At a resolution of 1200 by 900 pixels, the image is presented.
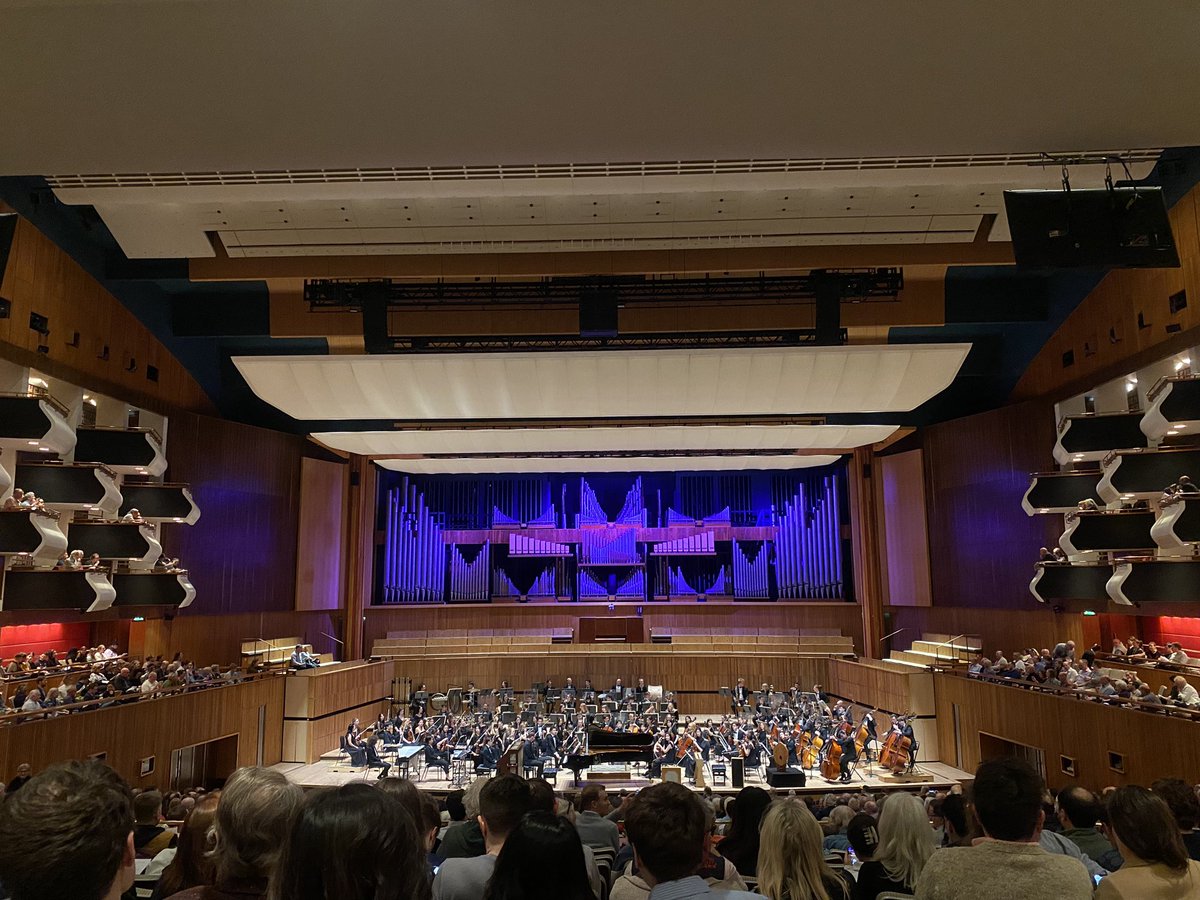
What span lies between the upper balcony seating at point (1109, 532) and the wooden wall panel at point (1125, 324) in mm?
1602

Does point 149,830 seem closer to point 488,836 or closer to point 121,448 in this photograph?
point 488,836

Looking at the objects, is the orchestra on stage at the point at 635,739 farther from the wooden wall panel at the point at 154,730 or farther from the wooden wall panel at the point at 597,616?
the wooden wall panel at the point at 597,616

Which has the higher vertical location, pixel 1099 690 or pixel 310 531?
pixel 310 531

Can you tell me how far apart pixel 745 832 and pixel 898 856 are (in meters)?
0.66

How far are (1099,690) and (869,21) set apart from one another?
6430 millimetres

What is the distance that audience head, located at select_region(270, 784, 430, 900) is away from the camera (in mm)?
1221

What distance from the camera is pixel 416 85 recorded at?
423 centimetres

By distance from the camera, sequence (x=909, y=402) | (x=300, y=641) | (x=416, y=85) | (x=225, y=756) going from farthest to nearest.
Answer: (x=300, y=641), (x=909, y=402), (x=225, y=756), (x=416, y=85)

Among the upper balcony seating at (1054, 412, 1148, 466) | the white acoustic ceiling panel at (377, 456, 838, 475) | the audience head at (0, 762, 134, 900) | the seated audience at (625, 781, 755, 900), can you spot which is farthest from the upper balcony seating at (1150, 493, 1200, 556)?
the white acoustic ceiling panel at (377, 456, 838, 475)

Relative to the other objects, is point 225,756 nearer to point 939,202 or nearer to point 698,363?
point 698,363

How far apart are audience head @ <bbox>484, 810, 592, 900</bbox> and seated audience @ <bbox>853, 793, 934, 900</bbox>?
1570 mm

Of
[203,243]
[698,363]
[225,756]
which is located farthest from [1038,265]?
[225,756]

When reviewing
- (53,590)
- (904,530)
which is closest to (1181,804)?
(53,590)

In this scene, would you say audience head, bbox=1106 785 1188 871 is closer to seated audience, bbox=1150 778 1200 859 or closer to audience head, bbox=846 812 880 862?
audience head, bbox=846 812 880 862
